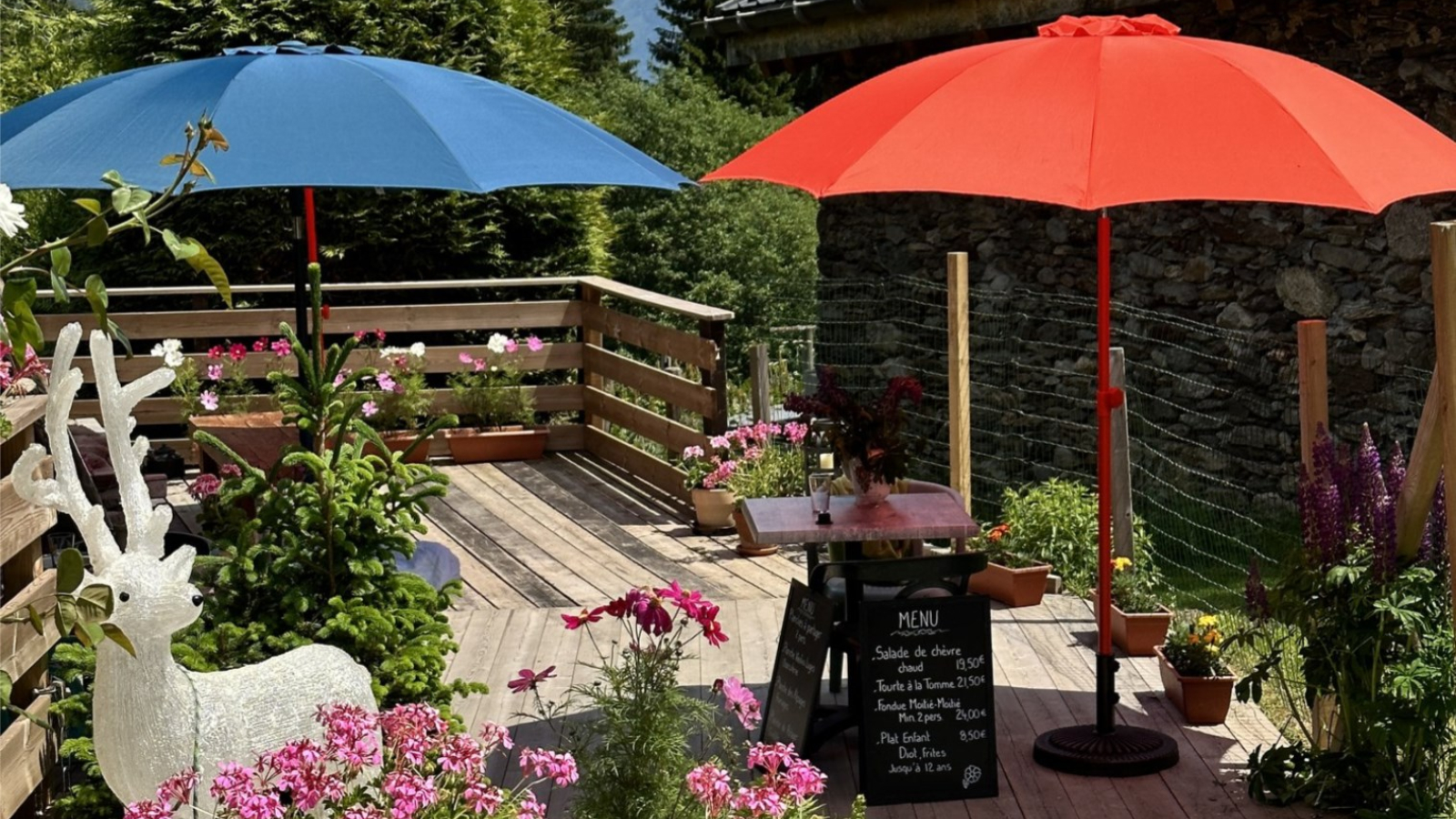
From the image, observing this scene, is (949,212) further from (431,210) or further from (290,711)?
(290,711)

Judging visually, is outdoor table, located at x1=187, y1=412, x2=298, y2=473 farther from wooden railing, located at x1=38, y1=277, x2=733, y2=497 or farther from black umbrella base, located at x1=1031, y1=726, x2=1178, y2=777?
black umbrella base, located at x1=1031, y1=726, x2=1178, y2=777

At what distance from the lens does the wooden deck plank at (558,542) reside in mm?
6875

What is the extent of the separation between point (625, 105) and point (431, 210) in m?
14.3

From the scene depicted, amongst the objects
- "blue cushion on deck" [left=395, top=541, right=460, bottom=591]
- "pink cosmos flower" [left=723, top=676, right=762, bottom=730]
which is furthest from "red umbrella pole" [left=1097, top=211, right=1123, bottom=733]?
"blue cushion on deck" [left=395, top=541, right=460, bottom=591]

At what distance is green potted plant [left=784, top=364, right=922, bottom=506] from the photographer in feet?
15.4

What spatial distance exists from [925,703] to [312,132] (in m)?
2.21

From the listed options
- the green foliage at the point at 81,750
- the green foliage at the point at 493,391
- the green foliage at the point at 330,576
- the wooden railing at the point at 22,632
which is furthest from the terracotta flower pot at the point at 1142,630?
the green foliage at the point at 493,391

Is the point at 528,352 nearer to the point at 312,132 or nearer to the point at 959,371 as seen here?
the point at 959,371

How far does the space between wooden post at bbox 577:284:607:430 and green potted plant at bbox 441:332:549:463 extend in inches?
10.8

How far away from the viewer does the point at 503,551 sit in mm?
7473

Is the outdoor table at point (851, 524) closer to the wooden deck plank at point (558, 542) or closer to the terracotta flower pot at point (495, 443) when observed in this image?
the wooden deck plank at point (558, 542)

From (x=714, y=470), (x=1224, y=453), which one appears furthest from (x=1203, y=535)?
(x=714, y=470)

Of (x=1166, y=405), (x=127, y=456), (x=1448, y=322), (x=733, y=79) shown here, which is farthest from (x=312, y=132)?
(x=733, y=79)

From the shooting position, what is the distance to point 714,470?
7.72 metres
